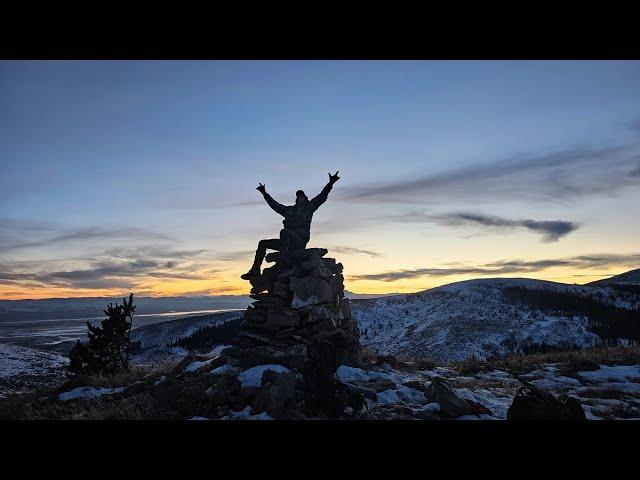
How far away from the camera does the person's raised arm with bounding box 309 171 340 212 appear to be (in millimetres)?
13285

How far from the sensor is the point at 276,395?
9.11m

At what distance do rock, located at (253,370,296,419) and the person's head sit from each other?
6681mm

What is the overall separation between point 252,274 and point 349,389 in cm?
616

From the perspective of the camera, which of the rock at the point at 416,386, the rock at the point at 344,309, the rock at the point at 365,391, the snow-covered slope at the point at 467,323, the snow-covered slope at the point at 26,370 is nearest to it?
the rock at the point at 365,391

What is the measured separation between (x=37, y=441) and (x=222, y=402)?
8216 mm

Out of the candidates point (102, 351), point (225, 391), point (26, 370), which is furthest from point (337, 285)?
point (26, 370)

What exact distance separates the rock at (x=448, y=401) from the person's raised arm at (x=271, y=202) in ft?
25.8

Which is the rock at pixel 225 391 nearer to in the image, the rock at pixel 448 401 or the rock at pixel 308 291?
the rock at pixel 308 291

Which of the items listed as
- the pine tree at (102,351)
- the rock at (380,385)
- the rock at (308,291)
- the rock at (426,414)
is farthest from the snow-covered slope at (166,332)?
the rock at (426,414)

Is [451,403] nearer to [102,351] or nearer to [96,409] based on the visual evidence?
[96,409]

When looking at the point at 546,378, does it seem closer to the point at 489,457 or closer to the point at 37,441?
the point at 489,457

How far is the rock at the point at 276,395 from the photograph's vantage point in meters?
8.79
